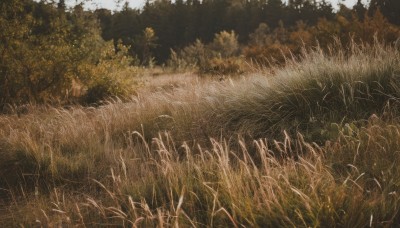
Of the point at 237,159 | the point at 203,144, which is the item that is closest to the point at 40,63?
the point at 203,144

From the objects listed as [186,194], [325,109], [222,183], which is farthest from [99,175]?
[325,109]

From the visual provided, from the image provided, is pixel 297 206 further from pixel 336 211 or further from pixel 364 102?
pixel 364 102

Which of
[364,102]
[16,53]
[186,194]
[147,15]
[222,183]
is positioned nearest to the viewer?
[222,183]

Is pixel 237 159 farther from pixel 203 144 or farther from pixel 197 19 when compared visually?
pixel 197 19

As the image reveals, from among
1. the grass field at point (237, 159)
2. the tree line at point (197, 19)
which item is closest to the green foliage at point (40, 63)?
the grass field at point (237, 159)

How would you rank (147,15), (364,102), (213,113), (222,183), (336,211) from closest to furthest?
(336,211)
(222,183)
(364,102)
(213,113)
(147,15)

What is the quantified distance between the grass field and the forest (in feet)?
0.05

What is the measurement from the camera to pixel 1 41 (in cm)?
797

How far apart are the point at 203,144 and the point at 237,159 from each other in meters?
0.62

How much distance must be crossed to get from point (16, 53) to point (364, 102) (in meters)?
7.27

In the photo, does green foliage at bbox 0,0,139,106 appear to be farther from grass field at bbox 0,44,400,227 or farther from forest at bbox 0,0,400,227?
grass field at bbox 0,44,400,227

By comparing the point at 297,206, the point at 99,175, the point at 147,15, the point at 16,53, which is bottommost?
the point at 99,175

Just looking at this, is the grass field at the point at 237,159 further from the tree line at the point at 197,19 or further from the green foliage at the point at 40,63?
the tree line at the point at 197,19

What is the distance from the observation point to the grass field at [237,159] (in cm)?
198
